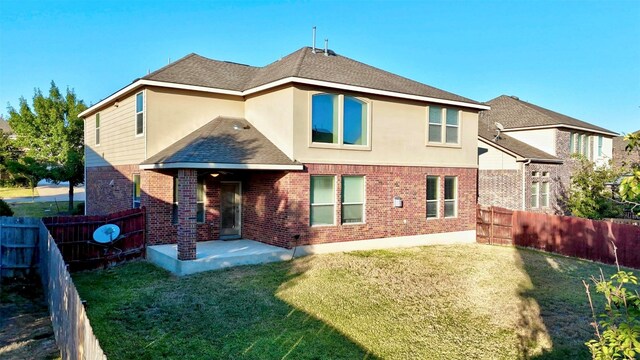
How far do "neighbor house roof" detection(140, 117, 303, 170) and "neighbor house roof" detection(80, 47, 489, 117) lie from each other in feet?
4.74

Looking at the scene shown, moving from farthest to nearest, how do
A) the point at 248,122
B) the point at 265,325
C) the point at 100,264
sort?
→ the point at 248,122 < the point at 100,264 < the point at 265,325

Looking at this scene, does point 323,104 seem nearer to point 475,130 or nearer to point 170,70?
point 170,70

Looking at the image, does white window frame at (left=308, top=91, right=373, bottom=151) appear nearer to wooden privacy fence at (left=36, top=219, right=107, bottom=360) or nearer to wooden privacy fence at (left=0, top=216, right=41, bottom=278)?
wooden privacy fence at (left=36, top=219, right=107, bottom=360)

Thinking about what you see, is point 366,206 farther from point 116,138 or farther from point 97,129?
point 97,129

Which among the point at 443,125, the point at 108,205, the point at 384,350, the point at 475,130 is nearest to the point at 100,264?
the point at 108,205

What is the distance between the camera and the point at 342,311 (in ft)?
27.5

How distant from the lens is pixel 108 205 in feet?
A: 55.3

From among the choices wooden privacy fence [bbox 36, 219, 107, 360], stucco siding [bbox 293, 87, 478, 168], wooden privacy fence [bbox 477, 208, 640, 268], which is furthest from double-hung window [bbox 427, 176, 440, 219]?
wooden privacy fence [bbox 36, 219, 107, 360]

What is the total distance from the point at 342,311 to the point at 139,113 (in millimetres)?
9830

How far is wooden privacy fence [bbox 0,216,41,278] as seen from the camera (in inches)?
436

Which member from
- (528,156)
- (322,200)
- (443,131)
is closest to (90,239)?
(322,200)

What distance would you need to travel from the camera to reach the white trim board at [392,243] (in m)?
13.4

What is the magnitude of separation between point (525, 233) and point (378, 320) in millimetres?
11803

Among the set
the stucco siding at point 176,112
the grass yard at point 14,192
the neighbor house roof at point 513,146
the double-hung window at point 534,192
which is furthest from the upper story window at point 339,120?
the grass yard at point 14,192
